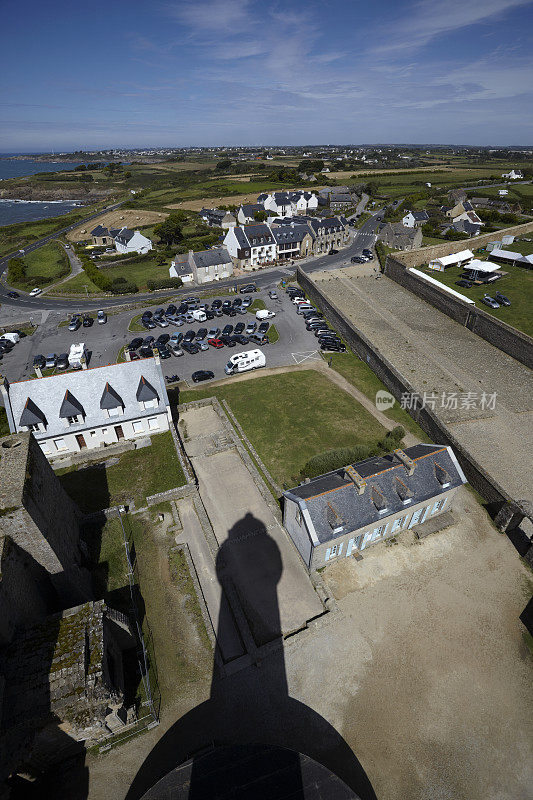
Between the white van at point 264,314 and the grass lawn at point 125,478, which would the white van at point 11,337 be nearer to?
the grass lawn at point 125,478

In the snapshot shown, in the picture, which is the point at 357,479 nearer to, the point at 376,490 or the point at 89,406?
the point at 376,490

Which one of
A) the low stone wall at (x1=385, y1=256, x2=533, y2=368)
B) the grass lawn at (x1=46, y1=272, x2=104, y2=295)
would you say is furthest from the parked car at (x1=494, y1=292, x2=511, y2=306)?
the grass lawn at (x1=46, y1=272, x2=104, y2=295)

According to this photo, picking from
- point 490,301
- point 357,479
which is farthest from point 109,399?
point 490,301

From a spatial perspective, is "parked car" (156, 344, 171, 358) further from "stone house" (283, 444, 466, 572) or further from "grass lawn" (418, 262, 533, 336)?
"grass lawn" (418, 262, 533, 336)

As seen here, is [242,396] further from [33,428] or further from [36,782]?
[36,782]

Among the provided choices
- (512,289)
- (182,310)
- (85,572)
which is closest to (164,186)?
(182,310)

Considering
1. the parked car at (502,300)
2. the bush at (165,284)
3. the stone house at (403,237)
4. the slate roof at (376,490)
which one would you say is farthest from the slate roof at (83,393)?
the stone house at (403,237)
